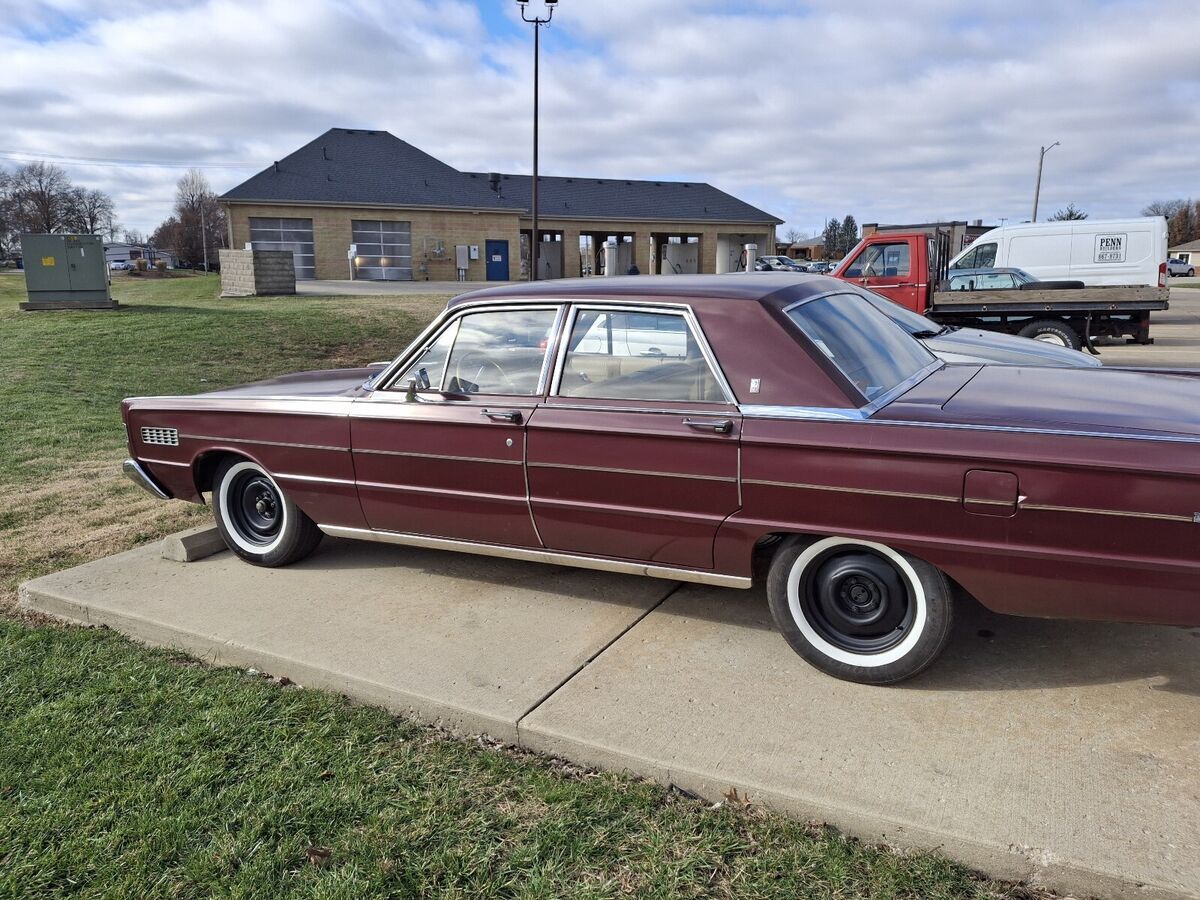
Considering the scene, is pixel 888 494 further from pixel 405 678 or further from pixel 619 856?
pixel 405 678

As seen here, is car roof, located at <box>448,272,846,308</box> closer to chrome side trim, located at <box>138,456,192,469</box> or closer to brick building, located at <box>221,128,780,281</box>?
chrome side trim, located at <box>138,456,192,469</box>

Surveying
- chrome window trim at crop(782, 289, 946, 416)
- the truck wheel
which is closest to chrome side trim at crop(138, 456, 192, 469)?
chrome window trim at crop(782, 289, 946, 416)

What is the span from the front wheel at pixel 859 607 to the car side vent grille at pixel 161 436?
326 cm

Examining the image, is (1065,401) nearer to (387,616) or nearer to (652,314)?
(652,314)

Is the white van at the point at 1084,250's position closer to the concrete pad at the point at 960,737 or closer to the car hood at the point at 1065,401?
the car hood at the point at 1065,401

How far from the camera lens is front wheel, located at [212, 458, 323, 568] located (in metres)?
4.60

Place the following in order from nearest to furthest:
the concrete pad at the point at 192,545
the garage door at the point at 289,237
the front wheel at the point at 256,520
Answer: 1. the front wheel at the point at 256,520
2. the concrete pad at the point at 192,545
3. the garage door at the point at 289,237

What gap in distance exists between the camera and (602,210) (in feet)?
139

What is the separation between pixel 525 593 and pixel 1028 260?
18.6m

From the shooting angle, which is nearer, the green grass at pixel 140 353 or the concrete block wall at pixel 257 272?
the green grass at pixel 140 353

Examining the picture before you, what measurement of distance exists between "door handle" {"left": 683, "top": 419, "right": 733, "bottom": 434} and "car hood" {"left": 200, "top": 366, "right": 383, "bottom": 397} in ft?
5.72

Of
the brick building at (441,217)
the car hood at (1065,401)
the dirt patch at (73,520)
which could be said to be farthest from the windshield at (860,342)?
the brick building at (441,217)

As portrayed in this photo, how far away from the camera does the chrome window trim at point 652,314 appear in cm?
336

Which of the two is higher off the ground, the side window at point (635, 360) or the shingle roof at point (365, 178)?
the shingle roof at point (365, 178)
